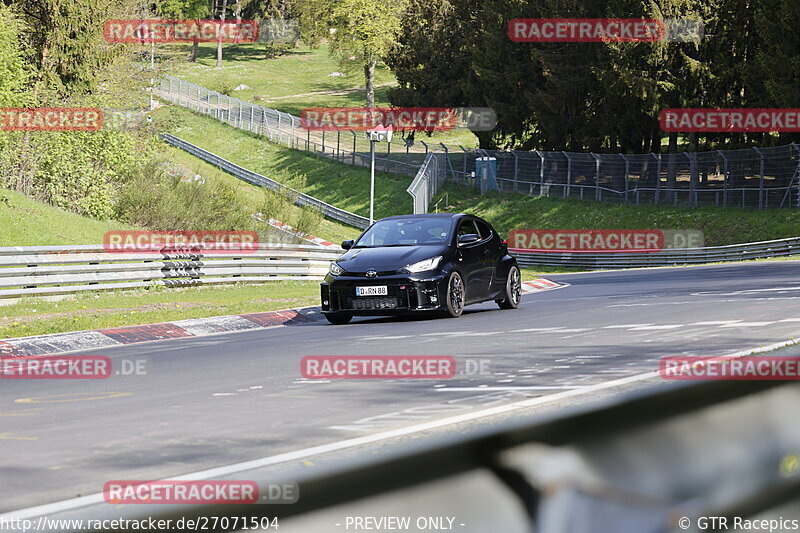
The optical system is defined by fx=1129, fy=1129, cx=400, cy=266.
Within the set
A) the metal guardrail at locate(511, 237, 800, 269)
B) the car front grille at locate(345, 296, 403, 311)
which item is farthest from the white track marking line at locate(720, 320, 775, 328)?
the metal guardrail at locate(511, 237, 800, 269)

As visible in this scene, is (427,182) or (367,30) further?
(367,30)

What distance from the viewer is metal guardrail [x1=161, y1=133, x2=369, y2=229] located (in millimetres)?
58438

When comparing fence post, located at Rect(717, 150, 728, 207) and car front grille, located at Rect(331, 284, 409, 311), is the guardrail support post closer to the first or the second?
fence post, located at Rect(717, 150, 728, 207)

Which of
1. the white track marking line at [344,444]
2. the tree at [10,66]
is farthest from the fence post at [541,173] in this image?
the white track marking line at [344,444]

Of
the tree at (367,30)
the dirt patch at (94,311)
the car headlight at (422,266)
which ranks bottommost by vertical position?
the dirt patch at (94,311)

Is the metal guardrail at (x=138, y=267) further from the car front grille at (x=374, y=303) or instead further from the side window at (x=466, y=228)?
the side window at (x=466, y=228)

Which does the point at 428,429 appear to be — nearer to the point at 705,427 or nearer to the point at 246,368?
the point at 705,427

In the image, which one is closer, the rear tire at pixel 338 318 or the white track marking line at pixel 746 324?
the white track marking line at pixel 746 324

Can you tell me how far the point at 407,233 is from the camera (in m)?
18.0

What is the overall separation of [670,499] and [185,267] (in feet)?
75.8

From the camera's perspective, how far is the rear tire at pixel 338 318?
17.2m

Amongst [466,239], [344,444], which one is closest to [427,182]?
[466,239]

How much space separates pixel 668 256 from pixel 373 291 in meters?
30.0

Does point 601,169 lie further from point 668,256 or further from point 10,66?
point 10,66
